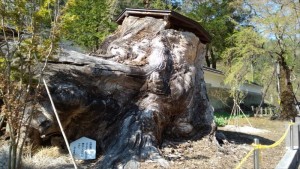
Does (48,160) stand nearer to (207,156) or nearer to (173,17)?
(207,156)

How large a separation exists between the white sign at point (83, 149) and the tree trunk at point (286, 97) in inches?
706

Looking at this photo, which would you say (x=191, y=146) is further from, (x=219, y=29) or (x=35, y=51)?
(x=219, y=29)

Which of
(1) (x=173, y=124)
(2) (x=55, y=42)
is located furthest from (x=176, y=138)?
(2) (x=55, y=42)

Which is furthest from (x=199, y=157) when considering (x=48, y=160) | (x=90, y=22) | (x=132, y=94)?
(x=90, y=22)

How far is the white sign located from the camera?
25.4 ft

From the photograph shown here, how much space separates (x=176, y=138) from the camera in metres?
9.88

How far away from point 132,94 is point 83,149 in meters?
2.12

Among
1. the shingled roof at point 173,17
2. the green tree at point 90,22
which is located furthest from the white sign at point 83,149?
the green tree at point 90,22

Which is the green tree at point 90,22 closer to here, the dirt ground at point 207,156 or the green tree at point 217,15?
the green tree at point 217,15

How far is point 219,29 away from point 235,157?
60.9 feet

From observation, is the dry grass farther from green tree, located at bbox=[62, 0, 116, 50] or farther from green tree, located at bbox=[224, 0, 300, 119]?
green tree, located at bbox=[224, 0, 300, 119]

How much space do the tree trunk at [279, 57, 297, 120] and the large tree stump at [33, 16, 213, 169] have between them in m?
13.3

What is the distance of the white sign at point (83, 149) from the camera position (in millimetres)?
7727

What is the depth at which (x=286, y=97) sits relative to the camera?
74.4ft
